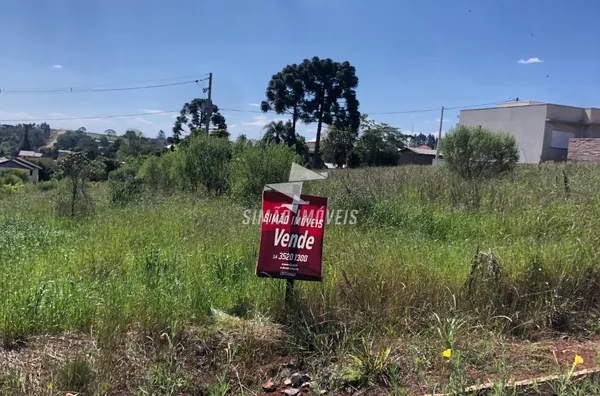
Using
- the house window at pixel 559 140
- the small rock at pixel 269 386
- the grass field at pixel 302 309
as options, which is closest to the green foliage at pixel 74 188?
the grass field at pixel 302 309

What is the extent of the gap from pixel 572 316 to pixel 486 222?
3112 millimetres

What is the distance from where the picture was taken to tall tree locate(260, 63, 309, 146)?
38750 mm

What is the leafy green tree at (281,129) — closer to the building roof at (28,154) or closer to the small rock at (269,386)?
the small rock at (269,386)

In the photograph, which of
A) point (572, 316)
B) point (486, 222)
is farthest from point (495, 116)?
point (572, 316)

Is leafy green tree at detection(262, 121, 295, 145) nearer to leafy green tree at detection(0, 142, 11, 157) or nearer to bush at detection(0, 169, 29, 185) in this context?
bush at detection(0, 169, 29, 185)

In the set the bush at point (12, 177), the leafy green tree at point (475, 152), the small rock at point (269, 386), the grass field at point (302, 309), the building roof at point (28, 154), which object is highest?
the leafy green tree at point (475, 152)

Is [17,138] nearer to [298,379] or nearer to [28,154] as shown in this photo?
[28,154]

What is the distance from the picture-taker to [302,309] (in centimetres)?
308

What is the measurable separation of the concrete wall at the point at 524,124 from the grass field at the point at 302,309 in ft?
120

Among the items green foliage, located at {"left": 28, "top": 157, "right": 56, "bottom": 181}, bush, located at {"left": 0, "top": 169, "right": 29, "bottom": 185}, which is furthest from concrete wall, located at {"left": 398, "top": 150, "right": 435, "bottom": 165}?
green foliage, located at {"left": 28, "top": 157, "right": 56, "bottom": 181}

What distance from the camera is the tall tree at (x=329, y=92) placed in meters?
Answer: 39.1

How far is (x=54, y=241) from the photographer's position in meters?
6.45

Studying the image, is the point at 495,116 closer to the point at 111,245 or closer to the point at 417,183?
the point at 417,183

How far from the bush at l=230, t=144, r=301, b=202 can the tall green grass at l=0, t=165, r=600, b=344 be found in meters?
4.93
